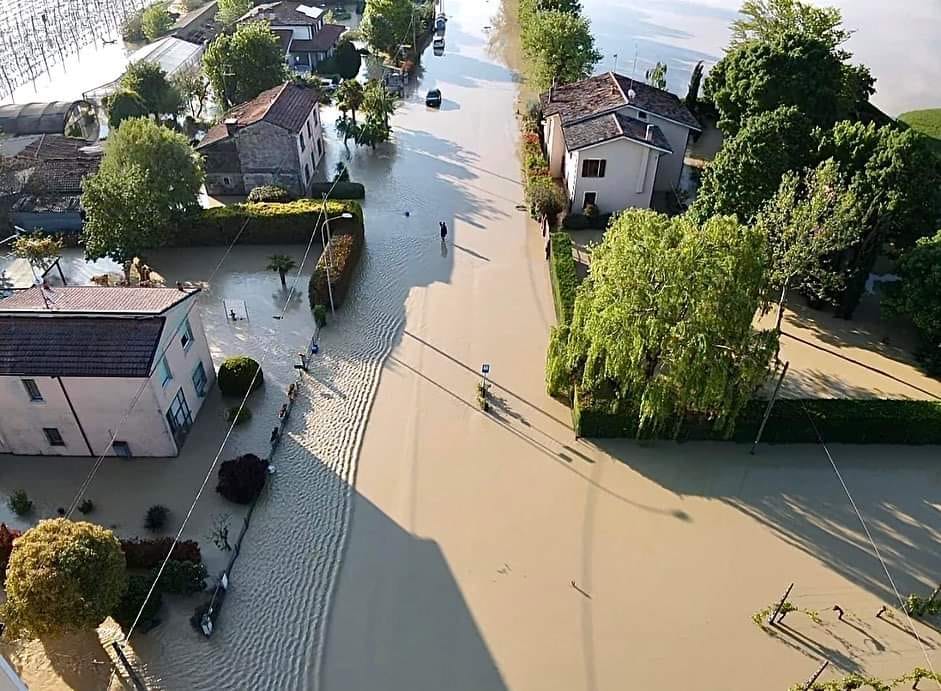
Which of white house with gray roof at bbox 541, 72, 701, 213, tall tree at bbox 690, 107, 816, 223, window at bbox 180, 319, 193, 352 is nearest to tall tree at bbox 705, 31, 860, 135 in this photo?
white house with gray roof at bbox 541, 72, 701, 213

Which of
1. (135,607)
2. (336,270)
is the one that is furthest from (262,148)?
(135,607)

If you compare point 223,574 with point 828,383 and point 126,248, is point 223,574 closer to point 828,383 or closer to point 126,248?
point 126,248

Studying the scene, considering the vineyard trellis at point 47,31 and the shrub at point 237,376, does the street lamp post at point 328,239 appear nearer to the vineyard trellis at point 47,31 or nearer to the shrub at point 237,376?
the shrub at point 237,376

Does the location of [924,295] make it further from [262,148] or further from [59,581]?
[262,148]

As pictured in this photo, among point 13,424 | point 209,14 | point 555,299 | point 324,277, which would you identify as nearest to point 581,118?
point 555,299

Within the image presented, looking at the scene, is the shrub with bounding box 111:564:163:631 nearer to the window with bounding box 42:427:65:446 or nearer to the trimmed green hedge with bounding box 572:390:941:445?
the window with bounding box 42:427:65:446

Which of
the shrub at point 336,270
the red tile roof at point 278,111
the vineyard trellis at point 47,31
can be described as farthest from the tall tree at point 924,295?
the vineyard trellis at point 47,31

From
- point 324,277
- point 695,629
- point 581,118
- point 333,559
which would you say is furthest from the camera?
point 581,118
